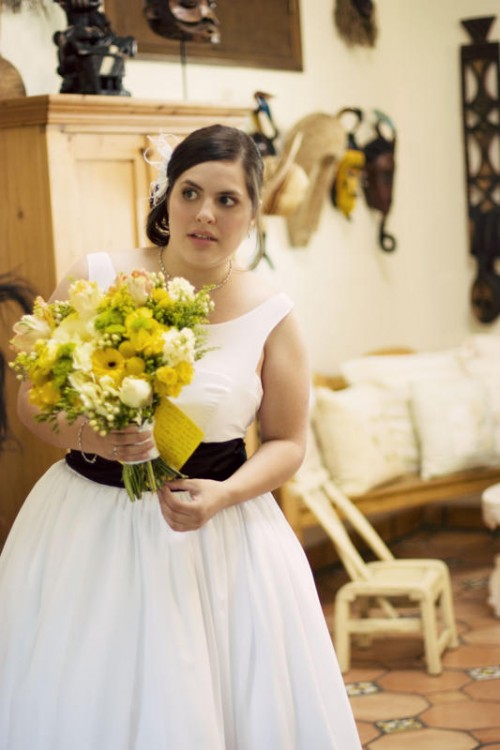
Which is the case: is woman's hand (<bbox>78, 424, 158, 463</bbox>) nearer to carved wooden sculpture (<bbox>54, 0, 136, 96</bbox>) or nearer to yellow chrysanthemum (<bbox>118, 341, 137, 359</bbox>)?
yellow chrysanthemum (<bbox>118, 341, 137, 359</bbox>)

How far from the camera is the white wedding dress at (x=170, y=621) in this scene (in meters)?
2.10

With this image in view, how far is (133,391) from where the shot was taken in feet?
6.18

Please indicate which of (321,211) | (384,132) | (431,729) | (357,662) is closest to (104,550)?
(431,729)

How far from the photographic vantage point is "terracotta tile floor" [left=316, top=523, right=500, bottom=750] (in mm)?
3602

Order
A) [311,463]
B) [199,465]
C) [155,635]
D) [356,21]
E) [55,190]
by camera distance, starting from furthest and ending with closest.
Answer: [356,21] < [311,463] < [55,190] < [199,465] < [155,635]

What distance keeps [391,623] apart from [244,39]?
2475 mm

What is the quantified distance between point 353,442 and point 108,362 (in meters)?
3.13

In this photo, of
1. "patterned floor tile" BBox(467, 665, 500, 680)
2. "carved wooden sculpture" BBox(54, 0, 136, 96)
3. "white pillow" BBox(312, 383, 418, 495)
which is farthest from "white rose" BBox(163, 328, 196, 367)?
"white pillow" BBox(312, 383, 418, 495)

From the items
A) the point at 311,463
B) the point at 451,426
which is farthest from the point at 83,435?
the point at 451,426

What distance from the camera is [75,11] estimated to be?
366 centimetres

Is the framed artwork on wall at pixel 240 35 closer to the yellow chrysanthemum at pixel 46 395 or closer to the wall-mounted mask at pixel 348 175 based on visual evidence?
the wall-mounted mask at pixel 348 175

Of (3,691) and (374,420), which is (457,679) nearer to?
(374,420)

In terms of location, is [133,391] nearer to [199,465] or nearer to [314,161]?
[199,465]

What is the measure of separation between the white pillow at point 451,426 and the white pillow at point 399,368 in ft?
0.29
